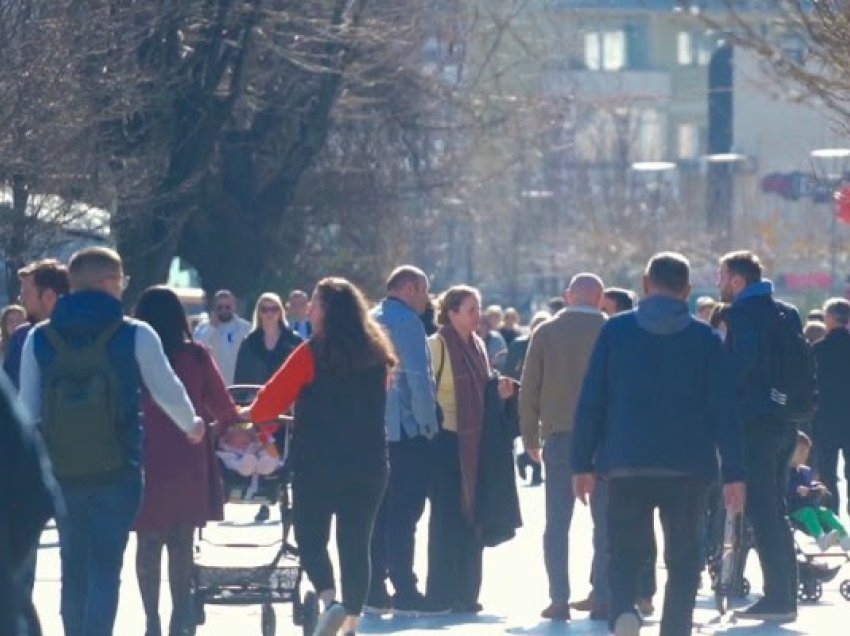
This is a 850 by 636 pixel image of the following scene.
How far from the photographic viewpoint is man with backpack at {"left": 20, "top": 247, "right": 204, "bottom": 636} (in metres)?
9.89

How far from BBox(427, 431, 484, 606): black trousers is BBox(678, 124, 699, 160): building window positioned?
66.1 m

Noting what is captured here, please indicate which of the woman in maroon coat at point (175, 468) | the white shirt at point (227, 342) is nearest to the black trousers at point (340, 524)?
the woman in maroon coat at point (175, 468)

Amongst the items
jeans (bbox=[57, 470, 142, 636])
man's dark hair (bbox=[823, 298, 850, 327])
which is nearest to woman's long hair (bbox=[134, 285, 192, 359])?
jeans (bbox=[57, 470, 142, 636])

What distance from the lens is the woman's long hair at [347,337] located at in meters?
11.1

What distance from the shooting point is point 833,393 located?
60.4ft

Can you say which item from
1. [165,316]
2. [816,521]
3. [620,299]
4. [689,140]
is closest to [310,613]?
[165,316]

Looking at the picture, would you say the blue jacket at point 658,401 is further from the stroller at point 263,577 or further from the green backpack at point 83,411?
the stroller at point 263,577

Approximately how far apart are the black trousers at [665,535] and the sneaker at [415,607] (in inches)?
132

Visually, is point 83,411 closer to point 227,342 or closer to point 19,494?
Answer: point 19,494

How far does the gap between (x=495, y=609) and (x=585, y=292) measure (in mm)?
1859

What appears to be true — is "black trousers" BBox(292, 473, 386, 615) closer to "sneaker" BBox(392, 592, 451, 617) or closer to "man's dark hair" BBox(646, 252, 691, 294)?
"man's dark hair" BBox(646, 252, 691, 294)

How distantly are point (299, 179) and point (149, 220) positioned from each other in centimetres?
551

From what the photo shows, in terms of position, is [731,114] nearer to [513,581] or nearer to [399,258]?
[399,258]

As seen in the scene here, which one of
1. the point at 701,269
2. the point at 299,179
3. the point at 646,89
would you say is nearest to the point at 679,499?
the point at 299,179
